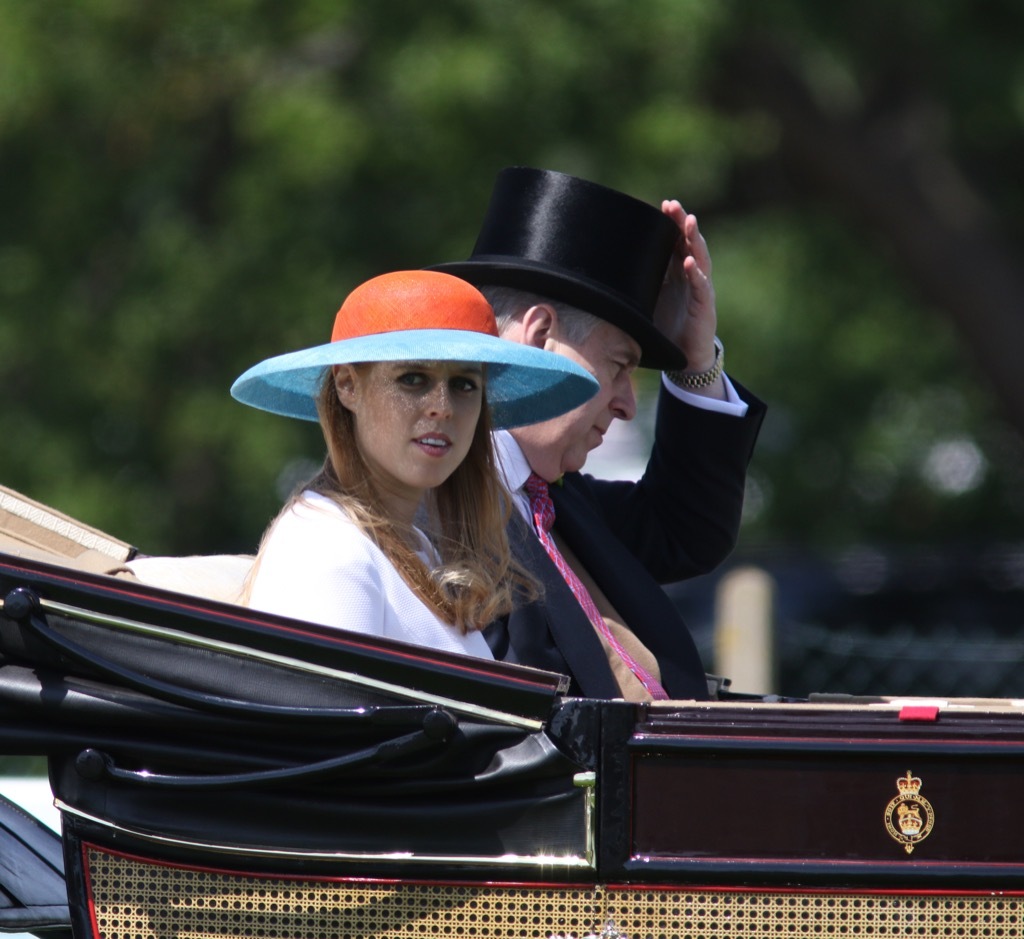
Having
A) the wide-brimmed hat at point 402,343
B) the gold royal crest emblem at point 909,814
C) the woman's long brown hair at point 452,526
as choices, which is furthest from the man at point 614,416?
the gold royal crest emblem at point 909,814

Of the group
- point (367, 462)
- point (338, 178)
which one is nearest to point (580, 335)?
point (367, 462)

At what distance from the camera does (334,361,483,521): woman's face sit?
2340 mm

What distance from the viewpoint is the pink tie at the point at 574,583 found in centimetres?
272

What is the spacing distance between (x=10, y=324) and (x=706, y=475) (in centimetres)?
556

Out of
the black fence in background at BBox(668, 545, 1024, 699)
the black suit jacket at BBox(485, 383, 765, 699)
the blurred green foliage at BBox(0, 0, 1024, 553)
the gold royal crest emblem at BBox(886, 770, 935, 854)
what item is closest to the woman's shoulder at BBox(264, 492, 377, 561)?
the black suit jacket at BBox(485, 383, 765, 699)

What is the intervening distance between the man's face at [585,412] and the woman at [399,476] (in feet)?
1.11

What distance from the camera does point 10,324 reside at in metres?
7.92

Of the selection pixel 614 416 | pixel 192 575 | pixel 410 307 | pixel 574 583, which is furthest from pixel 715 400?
pixel 192 575

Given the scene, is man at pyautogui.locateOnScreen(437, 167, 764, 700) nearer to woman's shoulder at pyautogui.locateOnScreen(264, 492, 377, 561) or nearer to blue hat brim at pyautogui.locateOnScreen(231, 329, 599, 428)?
blue hat brim at pyautogui.locateOnScreen(231, 329, 599, 428)

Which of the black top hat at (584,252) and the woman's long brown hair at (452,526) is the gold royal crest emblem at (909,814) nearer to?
the woman's long brown hair at (452,526)

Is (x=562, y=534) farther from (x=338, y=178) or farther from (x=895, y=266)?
(x=895, y=266)

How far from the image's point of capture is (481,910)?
6.79 feet

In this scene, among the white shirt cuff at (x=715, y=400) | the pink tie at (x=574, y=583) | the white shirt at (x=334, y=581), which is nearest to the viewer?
the white shirt at (x=334, y=581)

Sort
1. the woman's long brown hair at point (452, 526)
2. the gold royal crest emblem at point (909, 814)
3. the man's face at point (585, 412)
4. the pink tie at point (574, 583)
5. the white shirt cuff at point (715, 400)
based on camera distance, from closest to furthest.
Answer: the gold royal crest emblem at point (909, 814) < the woman's long brown hair at point (452, 526) < the pink tie at point (574, 583) < the man's face at point (585, 412) < the white shirt cuff at point (715, 400)
